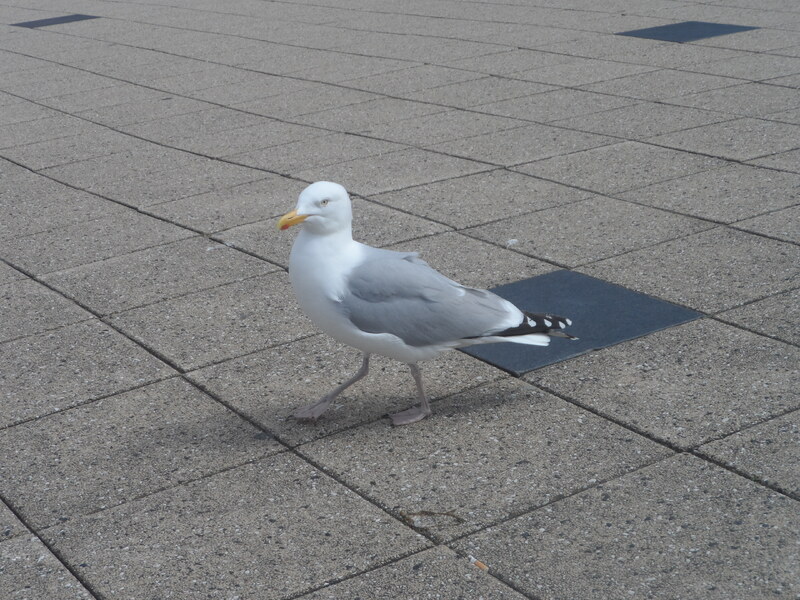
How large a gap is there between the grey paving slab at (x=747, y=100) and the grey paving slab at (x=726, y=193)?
1684mm

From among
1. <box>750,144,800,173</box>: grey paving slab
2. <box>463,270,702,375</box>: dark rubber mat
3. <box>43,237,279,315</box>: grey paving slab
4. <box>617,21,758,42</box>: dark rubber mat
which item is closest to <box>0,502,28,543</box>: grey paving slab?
<box>43,237,279,315</box>: grey paving slab

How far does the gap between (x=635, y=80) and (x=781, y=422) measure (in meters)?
6.68

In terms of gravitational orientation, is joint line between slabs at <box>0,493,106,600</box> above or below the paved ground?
below

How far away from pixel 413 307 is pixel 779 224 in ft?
9.80

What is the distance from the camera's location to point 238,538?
12.3 feet

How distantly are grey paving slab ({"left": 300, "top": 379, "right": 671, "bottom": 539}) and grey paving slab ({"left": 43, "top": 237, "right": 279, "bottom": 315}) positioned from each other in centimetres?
196

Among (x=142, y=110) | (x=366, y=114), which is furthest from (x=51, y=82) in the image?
(x=366, y=114)

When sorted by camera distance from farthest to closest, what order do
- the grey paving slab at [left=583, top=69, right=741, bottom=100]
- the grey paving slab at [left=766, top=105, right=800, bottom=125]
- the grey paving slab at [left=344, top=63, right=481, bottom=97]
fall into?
the grey paving slab at [left=344, top=63, right=481, bottom=97] < the grey paving slab at [left=583, top=69, right=741, bottom=100] < the grey paving slab at [left=766, top=105, right=800, bottom=125]

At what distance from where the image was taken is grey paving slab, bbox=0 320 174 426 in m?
4.84

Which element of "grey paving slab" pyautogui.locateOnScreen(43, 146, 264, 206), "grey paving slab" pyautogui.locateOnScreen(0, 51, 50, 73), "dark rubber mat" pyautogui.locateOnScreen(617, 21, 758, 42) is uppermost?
"dark rubber mat" pyautogui.locateOnScreen(617, 21, 758, 42)

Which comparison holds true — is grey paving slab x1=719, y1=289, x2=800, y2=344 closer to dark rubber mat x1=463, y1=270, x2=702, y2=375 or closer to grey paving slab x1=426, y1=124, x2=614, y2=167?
dark rubber mat x1=463, y1=270, x2=702, y2=375

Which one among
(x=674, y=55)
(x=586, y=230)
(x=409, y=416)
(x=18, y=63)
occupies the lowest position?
(x=18, y=63)

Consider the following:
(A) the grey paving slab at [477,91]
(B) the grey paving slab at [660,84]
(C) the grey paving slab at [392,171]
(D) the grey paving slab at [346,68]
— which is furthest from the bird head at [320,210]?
(D) the grey paving slab at [346,68]

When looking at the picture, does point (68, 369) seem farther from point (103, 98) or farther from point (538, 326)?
point (103, 98)
